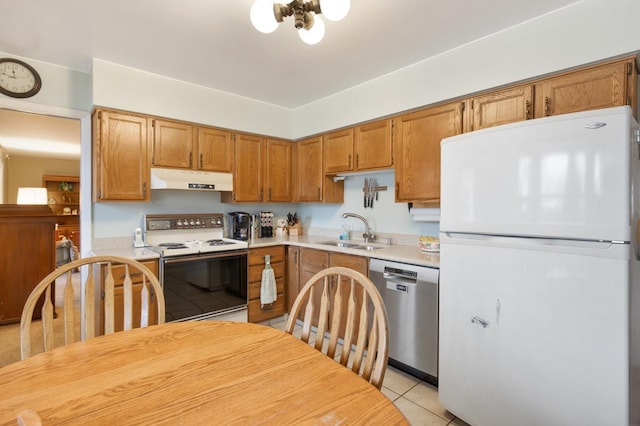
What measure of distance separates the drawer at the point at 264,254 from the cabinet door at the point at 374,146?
1.18m

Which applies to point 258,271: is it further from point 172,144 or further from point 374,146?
point 374,146

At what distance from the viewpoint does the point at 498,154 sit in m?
1.59

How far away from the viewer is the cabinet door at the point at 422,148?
7.86 feet

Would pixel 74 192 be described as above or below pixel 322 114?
below

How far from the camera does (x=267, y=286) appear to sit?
316cm

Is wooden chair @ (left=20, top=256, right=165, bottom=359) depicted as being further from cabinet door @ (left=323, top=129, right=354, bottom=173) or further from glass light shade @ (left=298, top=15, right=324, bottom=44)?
cabinet door @ (left=323, top=129, right=354, bottom=173)

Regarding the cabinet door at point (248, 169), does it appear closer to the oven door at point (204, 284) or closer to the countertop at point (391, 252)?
the countertop at point (391, 252)

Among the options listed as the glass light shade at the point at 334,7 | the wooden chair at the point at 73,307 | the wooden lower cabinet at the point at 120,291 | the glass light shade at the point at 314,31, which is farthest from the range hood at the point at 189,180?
the glass light shade at the point at 334,7

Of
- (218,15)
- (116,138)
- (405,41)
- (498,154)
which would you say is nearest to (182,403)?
(498,154)

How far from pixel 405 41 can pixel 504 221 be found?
1421mm

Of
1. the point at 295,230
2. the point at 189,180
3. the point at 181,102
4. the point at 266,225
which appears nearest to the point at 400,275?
the point at 295,230

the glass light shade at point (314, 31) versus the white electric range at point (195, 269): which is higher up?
the glass light shade at point (314, 31)

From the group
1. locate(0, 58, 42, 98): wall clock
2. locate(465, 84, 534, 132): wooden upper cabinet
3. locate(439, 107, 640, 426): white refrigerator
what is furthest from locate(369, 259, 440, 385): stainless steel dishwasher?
locate(0, 58, 42, 98): wall clock

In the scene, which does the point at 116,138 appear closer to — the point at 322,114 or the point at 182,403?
the point at 322,114
